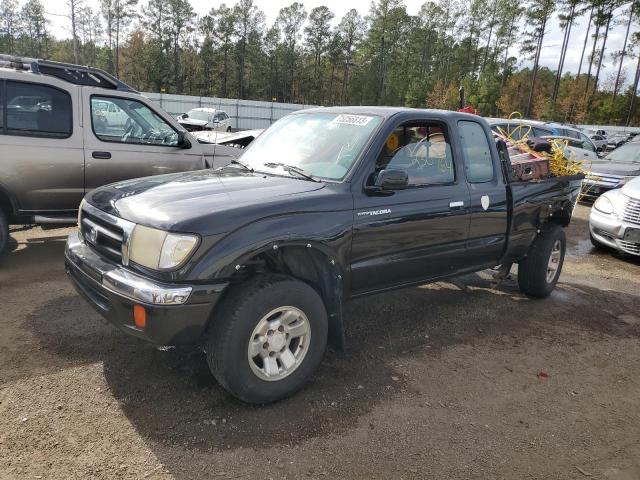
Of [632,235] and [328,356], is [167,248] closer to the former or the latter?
[328,356]

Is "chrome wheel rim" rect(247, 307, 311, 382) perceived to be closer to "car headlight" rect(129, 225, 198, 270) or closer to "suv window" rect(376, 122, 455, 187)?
"car headlight" rect(129, 225, 198, 270)

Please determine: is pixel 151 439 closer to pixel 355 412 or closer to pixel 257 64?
pixel 355 412

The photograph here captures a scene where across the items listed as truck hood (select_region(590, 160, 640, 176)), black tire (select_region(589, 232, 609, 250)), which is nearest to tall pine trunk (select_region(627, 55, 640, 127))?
truck hood (select_region(590, 160, 640, 176))

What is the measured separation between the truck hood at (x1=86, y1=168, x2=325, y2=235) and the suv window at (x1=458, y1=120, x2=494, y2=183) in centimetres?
161

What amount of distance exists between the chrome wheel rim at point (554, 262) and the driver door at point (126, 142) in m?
4.32

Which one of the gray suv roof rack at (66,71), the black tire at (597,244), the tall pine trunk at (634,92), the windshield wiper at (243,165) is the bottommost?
the black tire at (597,244)

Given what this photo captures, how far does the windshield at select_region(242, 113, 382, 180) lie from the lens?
3.72m

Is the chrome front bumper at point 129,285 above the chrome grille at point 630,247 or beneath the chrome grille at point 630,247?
above

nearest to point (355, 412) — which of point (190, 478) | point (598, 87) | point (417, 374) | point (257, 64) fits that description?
point (417, 374)

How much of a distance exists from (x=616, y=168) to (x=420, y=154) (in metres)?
9.90

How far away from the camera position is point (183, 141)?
636cm

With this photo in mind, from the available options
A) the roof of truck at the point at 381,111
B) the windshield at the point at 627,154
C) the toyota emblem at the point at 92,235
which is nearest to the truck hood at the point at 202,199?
the toyota emblem at the point at 92,235

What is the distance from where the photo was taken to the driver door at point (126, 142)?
229 inches

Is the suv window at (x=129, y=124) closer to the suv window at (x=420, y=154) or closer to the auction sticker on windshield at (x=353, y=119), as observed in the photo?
the auction sticker on windshield at (x=353, y=119)
